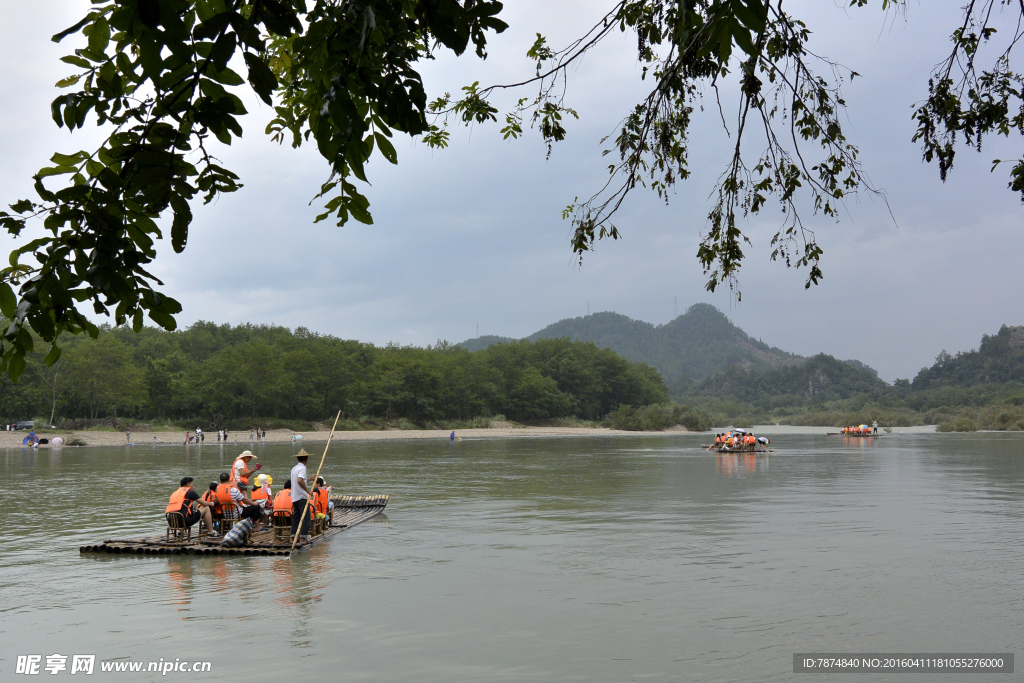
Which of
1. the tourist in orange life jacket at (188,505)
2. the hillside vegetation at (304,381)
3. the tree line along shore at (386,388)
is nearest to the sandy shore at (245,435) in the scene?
the tree line along shore at (386,388)

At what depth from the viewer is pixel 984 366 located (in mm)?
147625

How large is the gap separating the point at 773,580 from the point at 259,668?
7.72 m

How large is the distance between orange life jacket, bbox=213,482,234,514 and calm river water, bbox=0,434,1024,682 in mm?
1998

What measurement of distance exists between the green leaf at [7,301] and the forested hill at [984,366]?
165058 mm

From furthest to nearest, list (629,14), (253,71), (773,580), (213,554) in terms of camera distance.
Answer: (213,554) → (773,580) → (629,14) → (253,71)

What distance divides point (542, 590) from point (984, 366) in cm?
16592

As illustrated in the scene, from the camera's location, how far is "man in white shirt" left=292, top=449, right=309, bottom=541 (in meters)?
13.3

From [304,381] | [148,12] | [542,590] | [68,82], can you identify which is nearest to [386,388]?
[304,381]

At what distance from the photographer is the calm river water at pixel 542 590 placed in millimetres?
8188

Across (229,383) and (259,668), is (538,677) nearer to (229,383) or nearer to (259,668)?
(259,668)

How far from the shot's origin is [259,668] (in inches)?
305

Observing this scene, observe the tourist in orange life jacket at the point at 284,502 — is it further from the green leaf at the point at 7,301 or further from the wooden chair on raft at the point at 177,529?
the green leaf at the point at 7,301

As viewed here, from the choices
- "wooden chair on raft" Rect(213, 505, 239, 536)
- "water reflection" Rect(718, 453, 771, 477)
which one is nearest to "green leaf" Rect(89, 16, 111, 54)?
"wooden chair on raft" Rect(213, 505, 239, 536)

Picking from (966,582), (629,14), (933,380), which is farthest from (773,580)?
(933,380)
